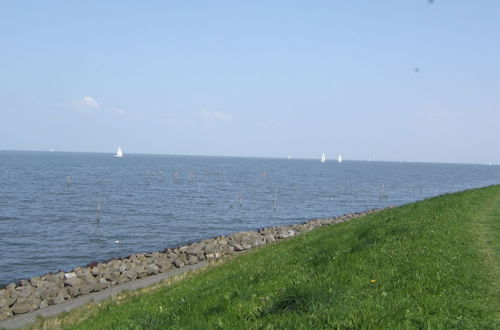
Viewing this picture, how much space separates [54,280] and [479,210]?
24.2m

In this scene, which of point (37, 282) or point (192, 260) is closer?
point (37, 282)

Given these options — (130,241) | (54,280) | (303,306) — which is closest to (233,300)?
(303,306)

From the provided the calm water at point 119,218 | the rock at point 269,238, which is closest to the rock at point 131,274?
the calm water at point 119,218

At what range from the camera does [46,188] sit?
302 feet

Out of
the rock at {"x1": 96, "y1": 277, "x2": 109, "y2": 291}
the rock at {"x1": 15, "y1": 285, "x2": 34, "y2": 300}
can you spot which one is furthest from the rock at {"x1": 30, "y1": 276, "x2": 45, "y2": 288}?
the rock at {"x1": 96, "y1": 277, "x2": 109, "y2": 291}

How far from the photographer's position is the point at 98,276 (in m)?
26.5

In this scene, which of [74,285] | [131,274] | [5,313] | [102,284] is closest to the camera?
[5,313]

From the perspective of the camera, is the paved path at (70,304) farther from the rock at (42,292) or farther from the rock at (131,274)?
the rock at (42,292)

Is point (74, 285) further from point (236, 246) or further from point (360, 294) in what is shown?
point (360, 294)

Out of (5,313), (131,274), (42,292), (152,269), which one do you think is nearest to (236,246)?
(152,269)

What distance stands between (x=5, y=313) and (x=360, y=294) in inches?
679

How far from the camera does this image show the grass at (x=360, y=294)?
8719 millimetres

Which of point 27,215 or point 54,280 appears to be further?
point 27,215

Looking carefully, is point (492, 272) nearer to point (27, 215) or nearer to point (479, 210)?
point (479, 210)
